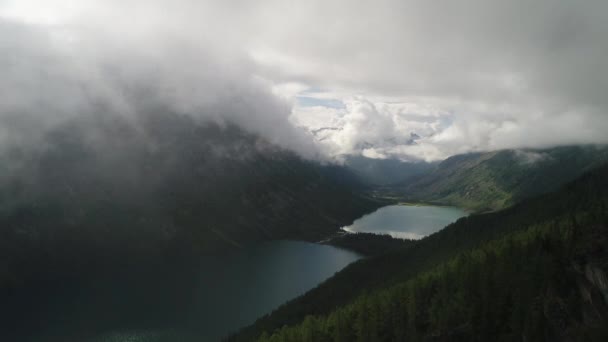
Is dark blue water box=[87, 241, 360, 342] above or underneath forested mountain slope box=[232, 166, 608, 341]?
underneath

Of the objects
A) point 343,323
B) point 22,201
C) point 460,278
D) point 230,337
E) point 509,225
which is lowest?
point 230,337

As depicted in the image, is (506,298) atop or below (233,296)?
atop

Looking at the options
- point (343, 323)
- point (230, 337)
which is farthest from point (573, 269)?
point (230, 337)

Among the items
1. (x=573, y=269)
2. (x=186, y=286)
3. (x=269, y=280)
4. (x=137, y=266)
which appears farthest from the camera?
(x=137, y=266)

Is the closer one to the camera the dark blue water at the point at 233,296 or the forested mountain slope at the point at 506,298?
the forested mountain slope at the point at 506,298

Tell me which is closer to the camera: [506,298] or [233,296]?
[506,298]

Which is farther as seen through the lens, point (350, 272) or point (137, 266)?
point (137, 266)

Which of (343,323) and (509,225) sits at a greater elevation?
(509,225)

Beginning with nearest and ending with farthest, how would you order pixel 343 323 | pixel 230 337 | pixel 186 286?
1. pixel 343 323
2. pixel 230 337
3. pixel 186 286

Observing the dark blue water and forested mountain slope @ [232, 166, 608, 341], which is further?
the dark blue water

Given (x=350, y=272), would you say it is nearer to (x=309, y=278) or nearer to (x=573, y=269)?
(x=309, y=278)

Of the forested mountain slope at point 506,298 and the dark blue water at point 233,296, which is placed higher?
the forested mountain slope at point 506,298
